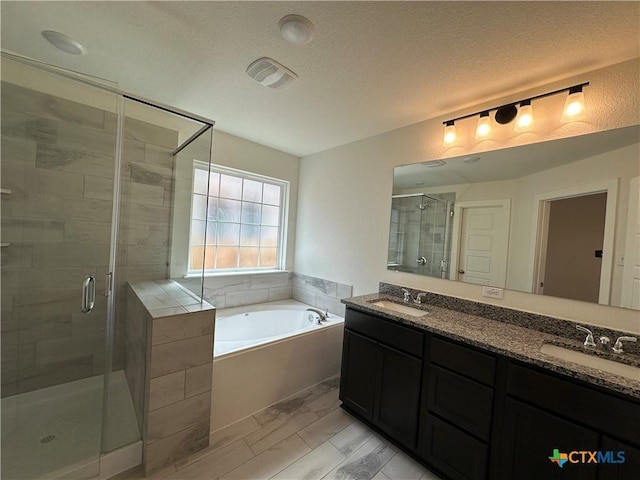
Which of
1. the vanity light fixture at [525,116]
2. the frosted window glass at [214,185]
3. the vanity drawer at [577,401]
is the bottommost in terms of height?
the vanity drawer at [577,401]

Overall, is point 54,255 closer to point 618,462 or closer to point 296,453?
point 296,453

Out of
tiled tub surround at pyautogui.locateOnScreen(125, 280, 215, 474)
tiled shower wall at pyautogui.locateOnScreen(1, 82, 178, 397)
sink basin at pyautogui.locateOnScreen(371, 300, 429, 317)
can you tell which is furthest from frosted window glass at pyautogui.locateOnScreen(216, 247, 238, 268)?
sink basin at pyautogui.locateOnScreen(371, 300, 429, 317)

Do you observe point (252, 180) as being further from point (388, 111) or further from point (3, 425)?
point (3, 425)

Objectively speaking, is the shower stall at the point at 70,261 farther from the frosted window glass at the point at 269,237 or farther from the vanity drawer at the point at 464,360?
the vanity drawer at the point at 464,360

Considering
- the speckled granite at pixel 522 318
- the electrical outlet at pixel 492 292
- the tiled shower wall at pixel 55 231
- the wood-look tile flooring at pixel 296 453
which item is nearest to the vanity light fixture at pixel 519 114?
the electrical outlet at pixel 492 292

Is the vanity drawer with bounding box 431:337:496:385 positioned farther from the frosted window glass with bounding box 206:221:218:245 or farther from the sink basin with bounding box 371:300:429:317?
the frosted window glass with bounding box 206:221:218:245

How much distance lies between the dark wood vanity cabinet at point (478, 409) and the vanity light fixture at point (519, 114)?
1.49 metres

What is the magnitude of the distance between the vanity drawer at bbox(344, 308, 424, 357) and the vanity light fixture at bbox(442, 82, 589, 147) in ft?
4.95

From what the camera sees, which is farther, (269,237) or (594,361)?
(269,237)

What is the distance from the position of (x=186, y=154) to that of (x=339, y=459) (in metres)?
2.71

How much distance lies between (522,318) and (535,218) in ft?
2.21

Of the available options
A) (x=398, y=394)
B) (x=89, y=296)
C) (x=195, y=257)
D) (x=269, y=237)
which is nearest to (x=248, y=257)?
(x=269, y=237)

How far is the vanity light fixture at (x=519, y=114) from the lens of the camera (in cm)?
153

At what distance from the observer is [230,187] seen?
3025 mm
